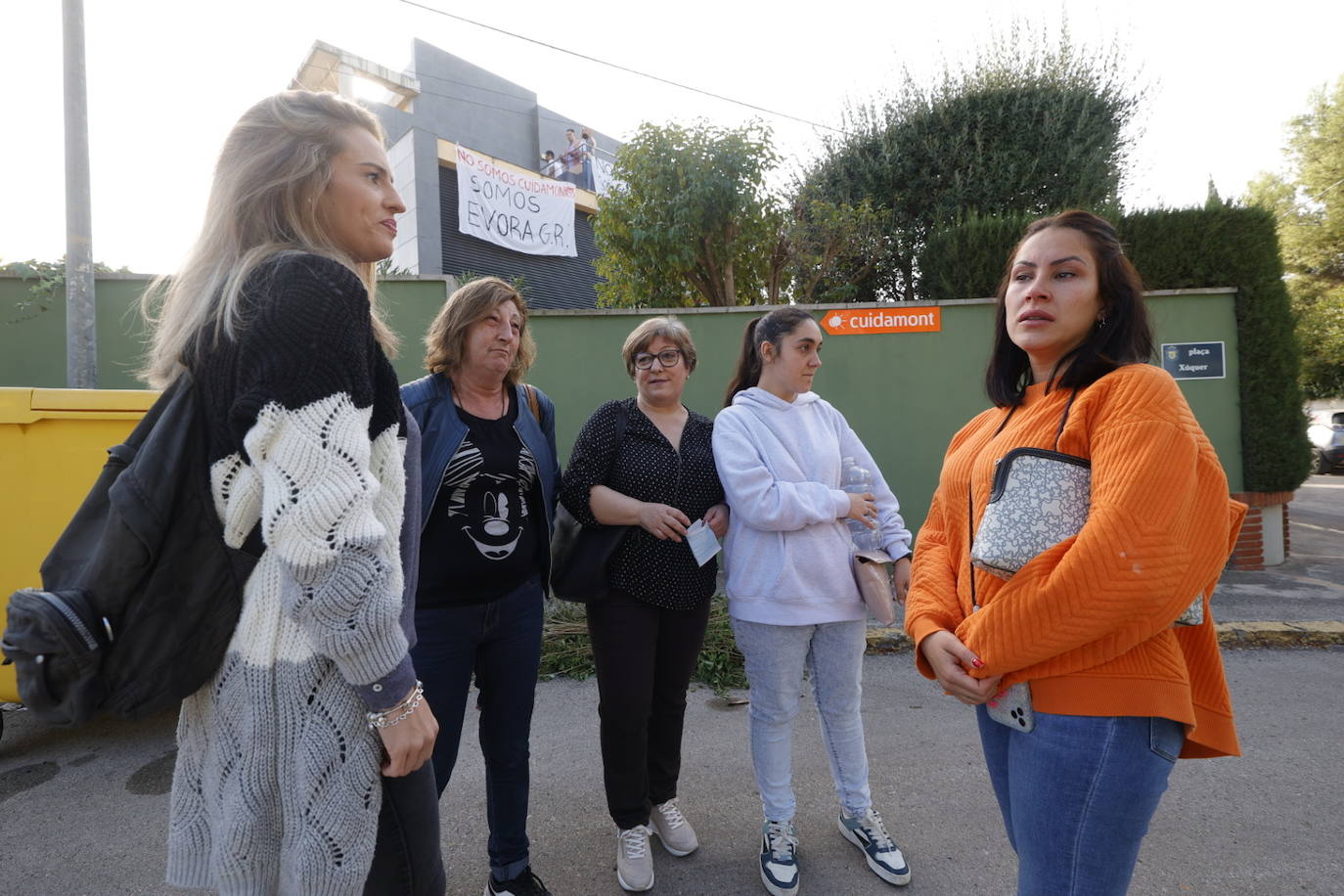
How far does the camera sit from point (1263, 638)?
4742mm

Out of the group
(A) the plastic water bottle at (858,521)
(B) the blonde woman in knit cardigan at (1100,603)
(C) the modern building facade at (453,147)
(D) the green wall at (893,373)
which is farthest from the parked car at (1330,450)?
(B) the blonde woman in knit cardigan at (1100,603)

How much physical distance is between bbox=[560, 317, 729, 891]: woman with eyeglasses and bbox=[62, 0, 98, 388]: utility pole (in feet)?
14.8

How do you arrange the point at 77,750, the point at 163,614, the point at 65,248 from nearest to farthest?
the point at 163,614 → the point at 77,750 → the point at 65,248

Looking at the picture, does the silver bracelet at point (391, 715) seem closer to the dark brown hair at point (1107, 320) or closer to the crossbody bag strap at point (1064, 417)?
the crossbody bag strap at point (1064, 417)

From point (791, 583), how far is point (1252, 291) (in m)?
6.43

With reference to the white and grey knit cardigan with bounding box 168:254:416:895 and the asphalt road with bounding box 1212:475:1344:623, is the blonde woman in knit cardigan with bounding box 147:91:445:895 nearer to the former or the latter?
the white and grey knit cardigan with bounding box 168:254:416:895

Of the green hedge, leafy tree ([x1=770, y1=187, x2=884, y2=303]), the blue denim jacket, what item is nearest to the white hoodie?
the blue denim jacket

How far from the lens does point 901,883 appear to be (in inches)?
94.7

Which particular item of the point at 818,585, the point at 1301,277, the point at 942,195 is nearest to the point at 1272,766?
the point at 818,585

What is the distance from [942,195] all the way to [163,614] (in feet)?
34.5

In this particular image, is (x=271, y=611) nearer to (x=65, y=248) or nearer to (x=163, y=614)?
(x=163, y=614)

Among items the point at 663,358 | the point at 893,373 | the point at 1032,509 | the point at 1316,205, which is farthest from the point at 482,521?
the point at 1316,205

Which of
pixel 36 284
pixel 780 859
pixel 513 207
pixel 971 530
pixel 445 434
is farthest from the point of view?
pixel 513 207

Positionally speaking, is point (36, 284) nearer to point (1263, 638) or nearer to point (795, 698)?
point (795, 698)
